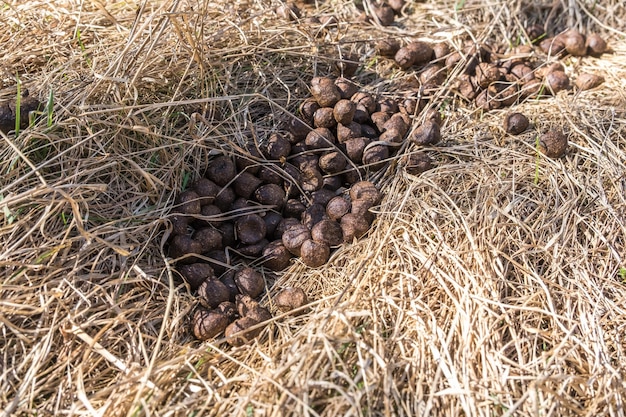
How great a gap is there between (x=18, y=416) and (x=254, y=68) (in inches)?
85.4

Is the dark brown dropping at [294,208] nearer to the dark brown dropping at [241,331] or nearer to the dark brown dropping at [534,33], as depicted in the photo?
the dark brown dropping at [241,331]

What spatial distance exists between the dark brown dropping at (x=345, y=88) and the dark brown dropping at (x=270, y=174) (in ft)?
2.10

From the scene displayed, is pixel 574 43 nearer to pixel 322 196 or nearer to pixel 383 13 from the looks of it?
pixel 383 13

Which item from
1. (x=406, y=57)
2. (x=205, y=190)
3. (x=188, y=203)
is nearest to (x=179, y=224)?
(x=188, y=203)

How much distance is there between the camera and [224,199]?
311 centimetres

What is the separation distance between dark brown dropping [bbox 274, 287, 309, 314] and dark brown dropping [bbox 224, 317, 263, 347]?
0.52ft

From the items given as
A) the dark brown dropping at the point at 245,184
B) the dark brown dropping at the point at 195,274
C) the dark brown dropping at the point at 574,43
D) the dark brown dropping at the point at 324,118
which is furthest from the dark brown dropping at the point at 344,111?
the dark brown dropping at the point at 574,43

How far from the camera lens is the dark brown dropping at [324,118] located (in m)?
3.37

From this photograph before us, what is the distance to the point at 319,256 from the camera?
114 inches

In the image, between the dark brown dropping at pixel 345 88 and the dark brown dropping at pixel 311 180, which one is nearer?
the dark brown dropping at pixel 311 180

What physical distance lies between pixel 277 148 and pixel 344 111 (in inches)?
16.8

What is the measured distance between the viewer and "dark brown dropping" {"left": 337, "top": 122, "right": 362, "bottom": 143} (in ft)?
11.0

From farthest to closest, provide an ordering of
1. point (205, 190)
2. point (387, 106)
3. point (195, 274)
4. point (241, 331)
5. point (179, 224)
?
point (387, 106) → point (205, 190) → point (179, 224) → point (195, 274) → point (241, 331)

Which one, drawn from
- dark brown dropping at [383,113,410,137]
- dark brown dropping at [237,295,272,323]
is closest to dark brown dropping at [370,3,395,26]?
dark brown dropping at [383,113,410,137]
